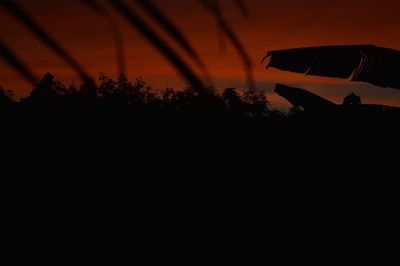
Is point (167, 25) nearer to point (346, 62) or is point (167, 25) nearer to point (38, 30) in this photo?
point (38, 30)

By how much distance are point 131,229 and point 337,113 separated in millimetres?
1748

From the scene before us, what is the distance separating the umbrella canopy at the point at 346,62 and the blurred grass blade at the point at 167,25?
554 centimetres

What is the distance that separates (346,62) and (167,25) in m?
6.22

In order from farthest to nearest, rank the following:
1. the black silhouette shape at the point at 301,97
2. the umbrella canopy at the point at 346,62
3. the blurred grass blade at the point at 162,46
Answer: the umbrella canopy at the point at 346,62 < the black silhouette shape at the point at 301,97 < the blurred grass blade at the point at 162,46

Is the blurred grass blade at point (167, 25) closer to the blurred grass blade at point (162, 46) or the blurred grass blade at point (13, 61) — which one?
the blurred grass blade at point (162, 46)

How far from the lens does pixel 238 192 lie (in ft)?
7.31

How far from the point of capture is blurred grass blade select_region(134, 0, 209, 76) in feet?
1.22

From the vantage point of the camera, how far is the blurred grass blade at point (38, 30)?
13.9 inches

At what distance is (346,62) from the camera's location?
19.9ft

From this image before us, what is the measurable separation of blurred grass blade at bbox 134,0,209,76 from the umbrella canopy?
5543 millimetres

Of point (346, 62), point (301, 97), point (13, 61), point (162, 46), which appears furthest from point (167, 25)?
point (346, 62)

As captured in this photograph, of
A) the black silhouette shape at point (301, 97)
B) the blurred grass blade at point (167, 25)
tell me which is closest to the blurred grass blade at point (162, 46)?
the blurred grass blade at point (167, 25)

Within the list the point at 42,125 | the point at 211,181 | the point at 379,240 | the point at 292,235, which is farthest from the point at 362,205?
→ the point at 42,125

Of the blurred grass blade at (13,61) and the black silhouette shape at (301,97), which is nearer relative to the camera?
the blurred grass blade at (13,61)
